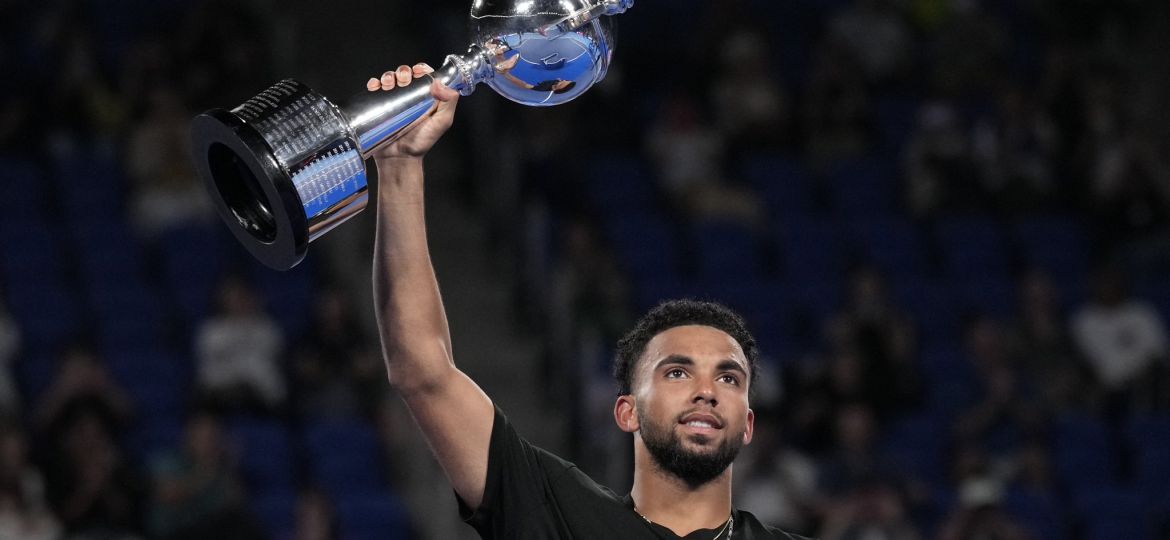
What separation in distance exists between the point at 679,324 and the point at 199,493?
4020 millimetres

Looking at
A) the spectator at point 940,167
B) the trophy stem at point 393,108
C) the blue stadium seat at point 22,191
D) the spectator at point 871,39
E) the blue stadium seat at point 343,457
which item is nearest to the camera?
the trophy stem at point 393,108

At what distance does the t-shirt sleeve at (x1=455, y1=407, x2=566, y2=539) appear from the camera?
2811 mm

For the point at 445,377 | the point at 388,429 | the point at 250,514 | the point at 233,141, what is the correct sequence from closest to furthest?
the point at 233,141, the point at 445,377, the point at 250,514, the point at 388,429

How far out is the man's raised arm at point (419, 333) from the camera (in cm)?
272

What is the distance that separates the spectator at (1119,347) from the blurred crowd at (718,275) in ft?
0.05

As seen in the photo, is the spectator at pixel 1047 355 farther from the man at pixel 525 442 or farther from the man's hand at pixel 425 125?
the man's hand at pixel 425 125

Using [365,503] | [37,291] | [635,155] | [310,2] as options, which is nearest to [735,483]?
[365,503]

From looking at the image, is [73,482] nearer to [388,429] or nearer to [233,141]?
[388,429]

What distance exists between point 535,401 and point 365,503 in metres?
1.66

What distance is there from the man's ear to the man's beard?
0.31 ft

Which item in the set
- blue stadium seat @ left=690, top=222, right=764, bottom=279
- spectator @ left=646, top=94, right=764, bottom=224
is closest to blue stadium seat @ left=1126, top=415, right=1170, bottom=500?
blue stadium seat @ left=690, top=222, right=764, bottom=279

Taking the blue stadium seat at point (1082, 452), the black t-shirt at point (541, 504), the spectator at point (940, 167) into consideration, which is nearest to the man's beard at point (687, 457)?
the black t-shirt at point (541, 504)

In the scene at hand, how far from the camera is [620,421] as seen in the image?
3.08m

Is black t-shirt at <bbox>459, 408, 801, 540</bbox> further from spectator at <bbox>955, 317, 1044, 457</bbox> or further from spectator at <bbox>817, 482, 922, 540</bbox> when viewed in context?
spectator at <bbox>955, 317, 1044, 457</bbox>
